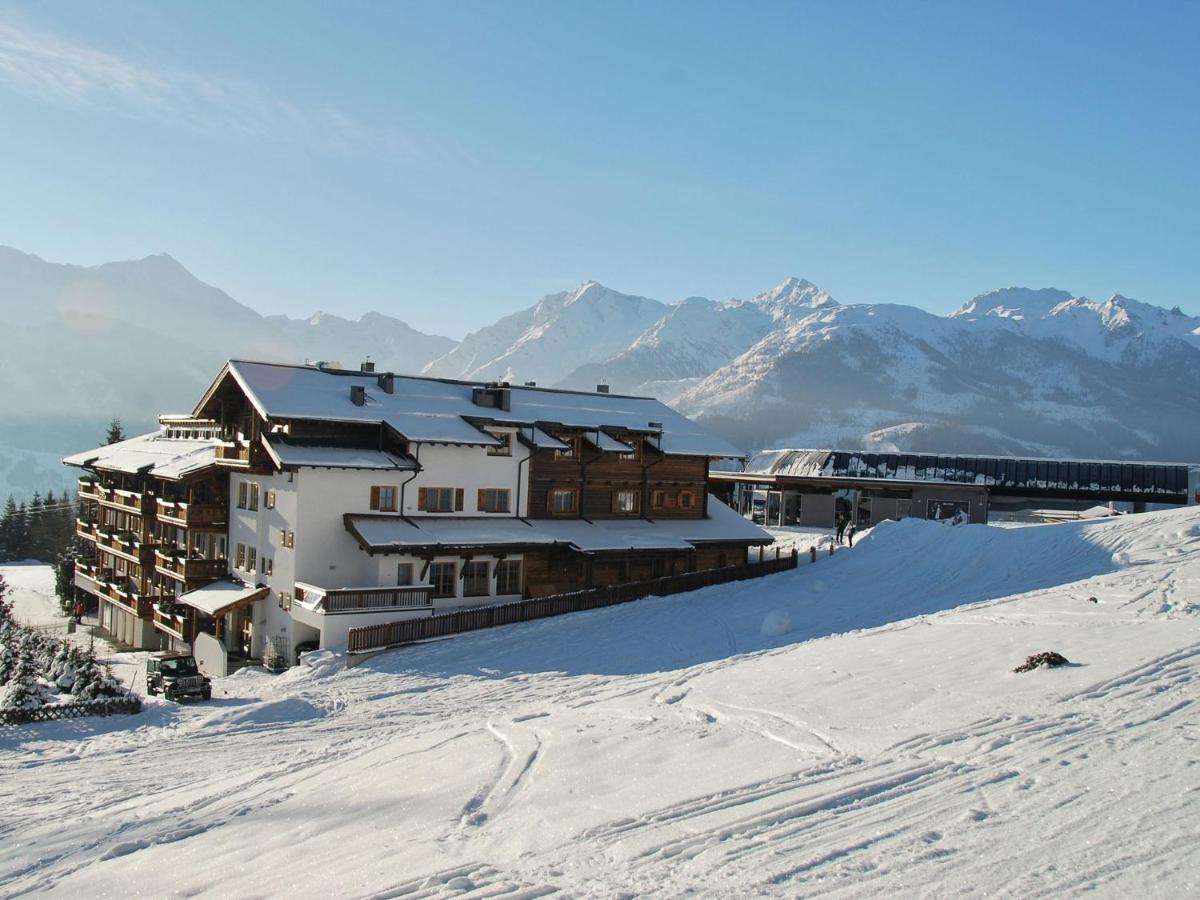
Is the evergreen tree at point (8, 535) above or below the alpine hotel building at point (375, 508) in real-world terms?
below

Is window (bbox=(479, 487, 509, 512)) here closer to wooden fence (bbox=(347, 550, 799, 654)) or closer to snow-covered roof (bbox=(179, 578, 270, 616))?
wooden fence (bbox=(347, 550, 799, 654))

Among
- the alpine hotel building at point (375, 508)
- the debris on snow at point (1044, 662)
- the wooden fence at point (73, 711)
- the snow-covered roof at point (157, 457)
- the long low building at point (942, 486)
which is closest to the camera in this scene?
the debris on snow at point (1044, 662)

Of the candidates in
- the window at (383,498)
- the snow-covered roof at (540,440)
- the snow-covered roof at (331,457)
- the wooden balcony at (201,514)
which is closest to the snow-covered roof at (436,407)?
the snow-covered roof at (540,440)

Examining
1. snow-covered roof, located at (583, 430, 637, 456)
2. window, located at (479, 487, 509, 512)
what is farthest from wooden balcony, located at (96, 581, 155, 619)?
snow-covered roof, located at (583, 430, 637, 456)

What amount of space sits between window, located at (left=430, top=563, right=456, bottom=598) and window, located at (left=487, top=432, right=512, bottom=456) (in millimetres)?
5656

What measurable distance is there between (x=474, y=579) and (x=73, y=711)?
50.9ft

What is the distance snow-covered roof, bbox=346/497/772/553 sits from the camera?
36312mm

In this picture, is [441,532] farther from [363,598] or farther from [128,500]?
[128,500]

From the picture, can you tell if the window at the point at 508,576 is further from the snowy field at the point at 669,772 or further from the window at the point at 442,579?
the snowy field at the point at 669,772

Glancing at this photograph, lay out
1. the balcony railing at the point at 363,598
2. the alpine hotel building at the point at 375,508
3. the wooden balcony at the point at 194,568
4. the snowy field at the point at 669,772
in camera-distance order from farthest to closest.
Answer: the wooden balcony at the point at 194,568
the alpine hotel building at the point at 375,508
the balcony railing at the point at 363,598
the snowy field at the point at 669,772

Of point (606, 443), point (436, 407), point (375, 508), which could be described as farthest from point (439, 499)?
point (606, 443)

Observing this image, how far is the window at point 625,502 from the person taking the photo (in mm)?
45844

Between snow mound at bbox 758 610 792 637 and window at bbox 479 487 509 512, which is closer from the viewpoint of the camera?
snow mound at bbox 758 610 792 637

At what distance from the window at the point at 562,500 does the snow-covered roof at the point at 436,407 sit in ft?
9.72
